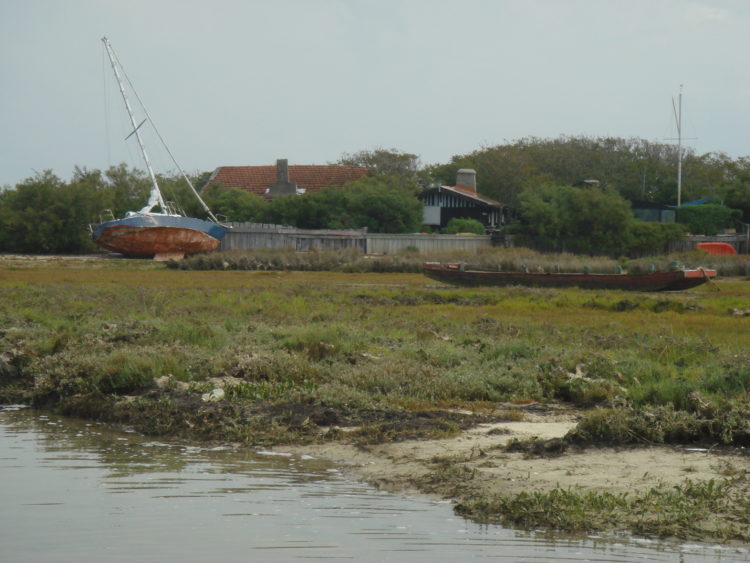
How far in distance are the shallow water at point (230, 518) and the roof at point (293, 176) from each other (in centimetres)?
6555

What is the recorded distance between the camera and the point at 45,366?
45.2 ft

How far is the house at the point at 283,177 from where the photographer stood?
7494 cm

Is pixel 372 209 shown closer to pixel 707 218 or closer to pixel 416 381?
pixel 707 218

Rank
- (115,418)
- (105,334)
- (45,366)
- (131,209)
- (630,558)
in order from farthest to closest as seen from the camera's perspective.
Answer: (131,209) < (105,334) < (45,366) < (115,418) < (630,558)

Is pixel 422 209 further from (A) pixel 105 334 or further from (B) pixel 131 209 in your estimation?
(A) pixel 105 334

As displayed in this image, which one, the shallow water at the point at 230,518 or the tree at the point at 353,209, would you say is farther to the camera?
the tree at the point at 353,209

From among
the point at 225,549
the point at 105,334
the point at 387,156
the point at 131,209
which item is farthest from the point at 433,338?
the point at 387,156

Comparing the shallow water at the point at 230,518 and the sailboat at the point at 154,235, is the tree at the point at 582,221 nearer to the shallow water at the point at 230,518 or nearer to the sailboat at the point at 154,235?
the sailboat at the point at 154,235

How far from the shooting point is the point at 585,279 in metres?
32.7

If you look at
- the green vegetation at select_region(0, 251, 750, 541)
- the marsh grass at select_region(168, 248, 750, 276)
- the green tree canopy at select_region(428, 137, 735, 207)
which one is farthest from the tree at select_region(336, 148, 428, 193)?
the green vegetation at select_region(0, 251, 750, 541)

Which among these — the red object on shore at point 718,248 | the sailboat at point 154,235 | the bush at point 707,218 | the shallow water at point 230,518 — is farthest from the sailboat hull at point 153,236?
the shallow water at point 230,518

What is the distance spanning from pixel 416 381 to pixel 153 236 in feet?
152

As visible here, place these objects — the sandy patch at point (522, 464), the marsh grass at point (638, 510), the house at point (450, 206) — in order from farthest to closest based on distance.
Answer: the house at point (450, 206) → the sandy patch at point (522, 464) → the marsh grass at point (638, 510)

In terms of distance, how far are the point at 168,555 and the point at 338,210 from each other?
5997 cm
